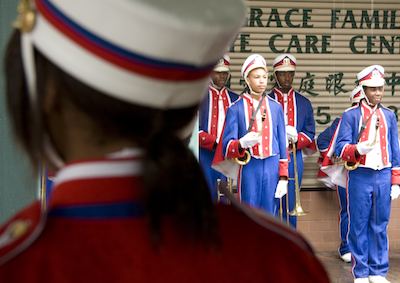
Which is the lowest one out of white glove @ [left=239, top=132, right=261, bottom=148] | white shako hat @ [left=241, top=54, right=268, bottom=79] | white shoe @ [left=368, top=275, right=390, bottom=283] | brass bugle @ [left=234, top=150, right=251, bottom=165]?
white shoe @ [left=368, top=275, right=390, bottom=283]

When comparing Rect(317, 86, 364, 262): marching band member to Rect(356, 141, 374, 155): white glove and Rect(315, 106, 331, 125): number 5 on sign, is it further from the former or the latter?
Rect(356, 141, 374, 155): white glove

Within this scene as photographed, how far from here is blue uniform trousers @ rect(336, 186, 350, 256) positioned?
14.3ft

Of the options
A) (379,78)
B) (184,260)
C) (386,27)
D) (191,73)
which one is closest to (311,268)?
(184,260)

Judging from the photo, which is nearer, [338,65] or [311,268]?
[311,268]

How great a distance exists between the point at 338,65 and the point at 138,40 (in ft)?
12.8

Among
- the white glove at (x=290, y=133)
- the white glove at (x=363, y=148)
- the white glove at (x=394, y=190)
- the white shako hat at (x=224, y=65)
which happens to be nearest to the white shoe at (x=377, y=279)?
the white glove at (x=394, y=190)

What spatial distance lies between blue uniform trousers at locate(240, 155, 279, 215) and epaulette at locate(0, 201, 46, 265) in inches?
126

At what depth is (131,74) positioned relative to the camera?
0.54 m

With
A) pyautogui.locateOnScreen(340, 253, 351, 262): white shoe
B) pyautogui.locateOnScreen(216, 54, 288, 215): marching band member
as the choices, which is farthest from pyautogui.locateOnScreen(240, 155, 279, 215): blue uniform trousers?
pyautogui.locateOnScreen(340, 253, 351, 262): white shoe

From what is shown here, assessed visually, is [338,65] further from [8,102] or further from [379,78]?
[8,102]

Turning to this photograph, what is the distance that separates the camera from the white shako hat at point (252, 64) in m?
4.01

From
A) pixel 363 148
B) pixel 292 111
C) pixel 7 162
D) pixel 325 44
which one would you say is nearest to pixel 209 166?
pixel 292 111

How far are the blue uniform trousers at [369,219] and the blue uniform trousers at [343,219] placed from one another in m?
0.59

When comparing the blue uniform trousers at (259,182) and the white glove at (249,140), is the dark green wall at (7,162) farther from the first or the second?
the blue uniform trousers at (259,182)
